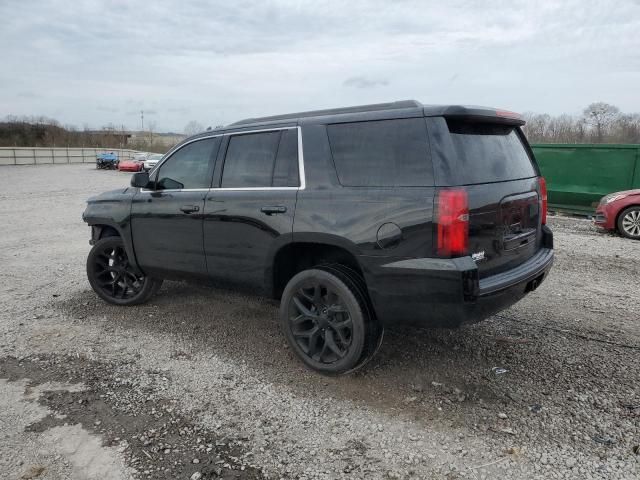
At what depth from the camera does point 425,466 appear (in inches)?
Result: 108

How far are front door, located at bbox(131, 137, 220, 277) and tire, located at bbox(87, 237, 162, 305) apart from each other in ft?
1.33

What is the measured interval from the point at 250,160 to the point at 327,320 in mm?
1483

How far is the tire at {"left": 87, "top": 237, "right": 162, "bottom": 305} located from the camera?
535 cm

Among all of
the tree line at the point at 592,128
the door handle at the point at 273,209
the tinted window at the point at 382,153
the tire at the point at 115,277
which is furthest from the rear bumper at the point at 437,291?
the tree line at the point at 592,128

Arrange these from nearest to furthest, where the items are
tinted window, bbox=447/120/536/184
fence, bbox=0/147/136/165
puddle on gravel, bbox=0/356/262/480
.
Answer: puddle on gravel, bbox=0/356/262/480 → tinted window, bbox=447/120/536/184 → fence, bbox=0/147/136/165

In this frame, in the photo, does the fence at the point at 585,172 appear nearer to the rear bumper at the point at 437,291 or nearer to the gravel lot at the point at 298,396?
the gravel lot at the point at 298,396

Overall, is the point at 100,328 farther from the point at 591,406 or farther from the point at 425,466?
the point at 591,406

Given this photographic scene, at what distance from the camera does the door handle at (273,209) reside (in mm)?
3805

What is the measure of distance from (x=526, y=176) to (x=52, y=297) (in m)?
5.16

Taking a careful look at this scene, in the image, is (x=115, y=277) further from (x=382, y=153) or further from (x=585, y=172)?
(x=585, y=172)

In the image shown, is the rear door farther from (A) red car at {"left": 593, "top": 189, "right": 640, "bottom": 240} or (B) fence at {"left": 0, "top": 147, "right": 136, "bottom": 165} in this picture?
(B) fence at {"left": 0, "top": 147, "right": 136, "bottom": 165}

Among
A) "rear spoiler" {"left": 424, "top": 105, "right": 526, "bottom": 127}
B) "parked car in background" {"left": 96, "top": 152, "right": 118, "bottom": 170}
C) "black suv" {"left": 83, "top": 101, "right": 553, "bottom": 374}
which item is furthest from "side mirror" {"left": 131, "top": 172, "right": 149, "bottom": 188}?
"parked car in background" {"left": 96, "top": 152, "right": 118, "bottom": 170}

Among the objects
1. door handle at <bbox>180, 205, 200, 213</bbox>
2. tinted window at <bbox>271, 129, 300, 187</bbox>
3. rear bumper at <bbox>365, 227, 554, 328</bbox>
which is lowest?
rear bumper at <bbox>365, 227, 554, 328</bbox>

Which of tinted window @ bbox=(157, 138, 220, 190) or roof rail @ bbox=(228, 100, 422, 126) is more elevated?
roof rail @ bbox=(228, 100, 422, 126)
